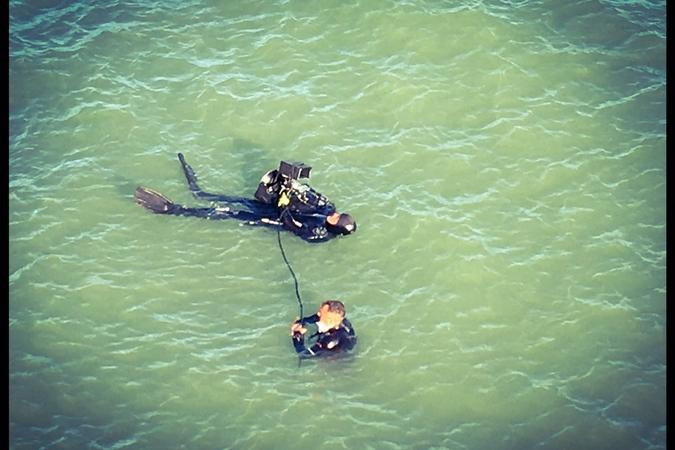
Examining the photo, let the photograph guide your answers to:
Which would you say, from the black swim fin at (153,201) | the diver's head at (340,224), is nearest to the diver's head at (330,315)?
the diver's head at (340,224)

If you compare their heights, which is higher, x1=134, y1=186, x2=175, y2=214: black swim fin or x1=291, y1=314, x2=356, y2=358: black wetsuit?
x1=134, y1=186, x2=175, y2=214: black swim fin

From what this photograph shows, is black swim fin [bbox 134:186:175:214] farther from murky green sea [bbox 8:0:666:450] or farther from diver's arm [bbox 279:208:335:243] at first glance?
diver's arm [bbox 279:208:335:243]

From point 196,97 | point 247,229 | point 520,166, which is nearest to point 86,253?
point 247,229

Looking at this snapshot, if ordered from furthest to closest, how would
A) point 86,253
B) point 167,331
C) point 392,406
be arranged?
point 86,253 → point 167,331 → point 392,406

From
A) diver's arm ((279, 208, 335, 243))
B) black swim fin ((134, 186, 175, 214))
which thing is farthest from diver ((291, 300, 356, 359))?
black swim fin ((134, 186, 175, 214))

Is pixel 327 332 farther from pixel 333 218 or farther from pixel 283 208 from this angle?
pixel 283 208

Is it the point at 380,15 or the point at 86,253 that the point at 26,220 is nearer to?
the point at 86,253
